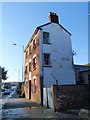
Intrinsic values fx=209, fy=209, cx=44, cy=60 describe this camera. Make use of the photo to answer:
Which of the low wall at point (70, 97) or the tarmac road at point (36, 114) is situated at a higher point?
the low wall at point (70, 97)

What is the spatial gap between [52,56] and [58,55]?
997 mm

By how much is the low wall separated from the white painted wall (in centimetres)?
594

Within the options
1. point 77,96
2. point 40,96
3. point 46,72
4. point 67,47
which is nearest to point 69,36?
point 67,47

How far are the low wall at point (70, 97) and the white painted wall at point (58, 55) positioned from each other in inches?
234

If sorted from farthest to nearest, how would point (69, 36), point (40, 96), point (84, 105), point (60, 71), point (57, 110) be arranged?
point (69, 36) → point (60, 71) → point (40, 96) → point (84, 105) → point (57, 110)

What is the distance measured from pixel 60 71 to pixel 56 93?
25.0 feet

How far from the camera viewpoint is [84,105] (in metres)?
18.6

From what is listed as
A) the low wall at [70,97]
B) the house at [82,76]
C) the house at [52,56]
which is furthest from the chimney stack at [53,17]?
the low wall at [70,97]

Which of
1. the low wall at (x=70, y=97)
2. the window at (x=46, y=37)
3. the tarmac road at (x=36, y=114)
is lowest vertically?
the tarmac road at (x=36, y=114)

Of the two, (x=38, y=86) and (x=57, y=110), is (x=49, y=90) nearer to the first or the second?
(x=57, y=110)

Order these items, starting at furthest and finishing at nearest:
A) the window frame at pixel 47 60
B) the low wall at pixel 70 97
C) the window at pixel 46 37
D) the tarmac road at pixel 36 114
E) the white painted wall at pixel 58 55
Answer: the window at pixel 46 37 → the window frame at pixel 47 60 → the white painted wall at pixel 58 55 → the low wall at pixel 70 97 → the tarmac road at pixel 36 114

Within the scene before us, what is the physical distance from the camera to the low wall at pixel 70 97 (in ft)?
58.6

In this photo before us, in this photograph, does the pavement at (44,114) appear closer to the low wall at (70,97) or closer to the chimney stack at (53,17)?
the low wall at (70,97)

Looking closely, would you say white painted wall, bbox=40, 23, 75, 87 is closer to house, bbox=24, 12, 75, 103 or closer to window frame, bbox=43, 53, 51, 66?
house, bbox=24, 12, 75, 103
